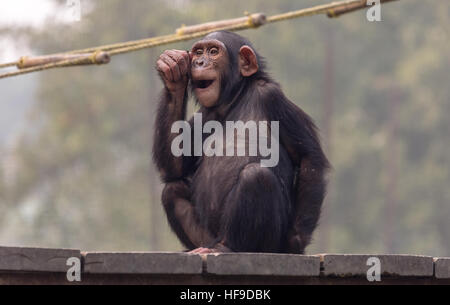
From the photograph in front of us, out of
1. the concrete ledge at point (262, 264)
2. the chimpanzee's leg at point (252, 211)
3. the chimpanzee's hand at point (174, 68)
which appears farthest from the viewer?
the chimpanzee's hand at point (174, 68)

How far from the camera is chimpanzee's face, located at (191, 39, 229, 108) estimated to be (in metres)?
6.66

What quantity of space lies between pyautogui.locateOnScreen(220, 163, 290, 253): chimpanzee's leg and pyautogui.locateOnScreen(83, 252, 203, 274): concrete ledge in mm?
1206

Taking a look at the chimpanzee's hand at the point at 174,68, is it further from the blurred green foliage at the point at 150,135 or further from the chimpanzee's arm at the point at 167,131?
the blurred green foliage at the point at 150,135

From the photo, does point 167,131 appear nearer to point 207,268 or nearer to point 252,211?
point 252,211

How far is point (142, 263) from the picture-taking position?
4.88m

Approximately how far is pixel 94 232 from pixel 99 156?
113 inches

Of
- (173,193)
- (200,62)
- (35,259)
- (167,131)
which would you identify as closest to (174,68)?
(200,62)

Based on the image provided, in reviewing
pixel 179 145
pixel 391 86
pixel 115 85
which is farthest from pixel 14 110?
pixel 179 145

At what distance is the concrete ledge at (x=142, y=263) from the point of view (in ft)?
15.9

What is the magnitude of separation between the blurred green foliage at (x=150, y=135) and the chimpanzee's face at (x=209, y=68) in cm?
2942

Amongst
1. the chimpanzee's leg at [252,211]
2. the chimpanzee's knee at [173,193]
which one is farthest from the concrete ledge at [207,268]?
the chimpanzee's knee at [173,193]

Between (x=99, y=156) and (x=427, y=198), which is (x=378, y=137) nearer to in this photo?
(x=427, y=198)

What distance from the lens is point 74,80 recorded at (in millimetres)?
38375

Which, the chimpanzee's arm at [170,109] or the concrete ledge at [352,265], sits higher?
the chimpanzee's arm at [170,109]
